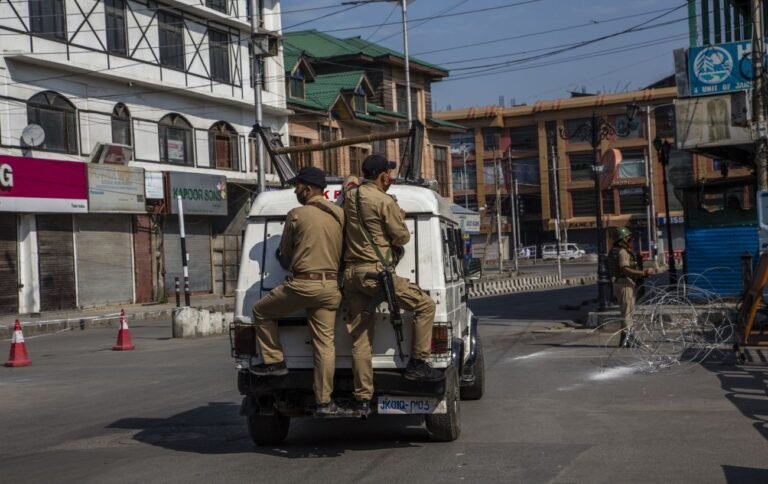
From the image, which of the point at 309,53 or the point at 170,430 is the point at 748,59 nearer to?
the point at 170,430

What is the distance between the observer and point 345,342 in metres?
8.10

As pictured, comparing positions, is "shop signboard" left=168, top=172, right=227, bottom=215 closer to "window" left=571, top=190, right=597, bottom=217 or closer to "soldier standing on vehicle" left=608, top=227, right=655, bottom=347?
"soldier standing on vehicle" left=608, top=227, right=655, bottom=347

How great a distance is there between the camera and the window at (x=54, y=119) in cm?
3275

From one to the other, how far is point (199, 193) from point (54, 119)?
808cm

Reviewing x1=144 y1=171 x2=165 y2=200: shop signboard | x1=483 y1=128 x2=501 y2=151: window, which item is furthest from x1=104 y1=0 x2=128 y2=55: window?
x1=483 y1=128 x2=501 y2=151: window

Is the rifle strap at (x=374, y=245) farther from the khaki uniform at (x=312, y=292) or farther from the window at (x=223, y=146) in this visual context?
the window at (x=223, y=146)

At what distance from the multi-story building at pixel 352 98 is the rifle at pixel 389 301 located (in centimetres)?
3837

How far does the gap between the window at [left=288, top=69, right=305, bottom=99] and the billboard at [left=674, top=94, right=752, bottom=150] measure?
2863 centimetres

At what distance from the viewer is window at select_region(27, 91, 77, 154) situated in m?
32.8

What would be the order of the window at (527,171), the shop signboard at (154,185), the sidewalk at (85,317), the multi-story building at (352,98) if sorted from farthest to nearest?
the window at (527,171) < the multi-story building at (352,98) < the shop signboard at (154,185) < the sidewalk at (85,317)

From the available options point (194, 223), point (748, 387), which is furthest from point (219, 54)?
point (748, 387)

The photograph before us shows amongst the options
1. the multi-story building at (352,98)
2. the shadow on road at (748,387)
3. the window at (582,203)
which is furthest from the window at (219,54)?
the window at (582,203)

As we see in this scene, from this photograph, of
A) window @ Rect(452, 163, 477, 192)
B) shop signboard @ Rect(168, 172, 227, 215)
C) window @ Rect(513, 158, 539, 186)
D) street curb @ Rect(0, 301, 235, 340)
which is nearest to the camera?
street curb @ Rect(0, 301, 235, 340)

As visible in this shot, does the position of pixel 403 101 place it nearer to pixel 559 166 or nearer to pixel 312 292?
pixel 559 166
